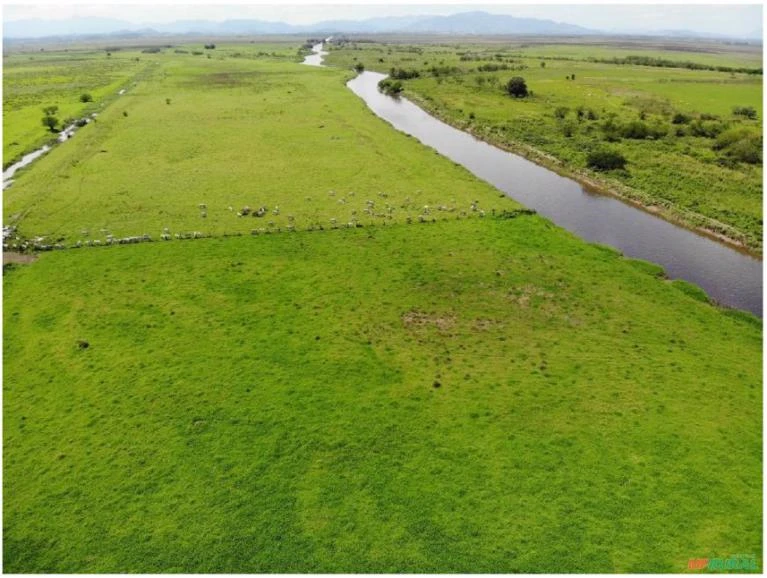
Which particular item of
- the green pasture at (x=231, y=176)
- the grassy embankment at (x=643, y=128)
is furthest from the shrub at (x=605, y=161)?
the green pasture at (x=231, y=176)

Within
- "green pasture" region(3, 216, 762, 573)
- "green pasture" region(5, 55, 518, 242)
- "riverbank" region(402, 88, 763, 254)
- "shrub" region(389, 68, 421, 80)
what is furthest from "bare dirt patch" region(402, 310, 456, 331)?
"shrub" region(389, 68, 421, 80)

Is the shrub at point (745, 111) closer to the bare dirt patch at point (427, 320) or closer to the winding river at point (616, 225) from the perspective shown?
the winding river at point (616, 225)

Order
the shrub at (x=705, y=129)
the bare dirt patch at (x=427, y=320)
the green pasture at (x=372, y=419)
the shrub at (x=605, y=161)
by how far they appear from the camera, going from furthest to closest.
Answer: the shrub at (x=705, y=129) → the shrub at (x=605, y=161) → the bare dirt patch at (x=427, y=320) → the green pasture at (x=372, y=419)

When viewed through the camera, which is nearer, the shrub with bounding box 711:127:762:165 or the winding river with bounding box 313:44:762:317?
the winding river with bounding box 313:44:762:317

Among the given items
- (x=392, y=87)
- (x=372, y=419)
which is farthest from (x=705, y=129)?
(x=372, y=419)

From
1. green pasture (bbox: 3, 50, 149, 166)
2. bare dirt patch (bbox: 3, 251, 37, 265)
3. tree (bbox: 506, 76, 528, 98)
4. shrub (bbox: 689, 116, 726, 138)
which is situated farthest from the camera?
tree (bbox: 506, 76, 528, 98)

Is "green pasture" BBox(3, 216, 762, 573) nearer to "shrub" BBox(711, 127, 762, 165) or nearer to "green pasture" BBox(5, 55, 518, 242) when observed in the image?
"green pasture" BBox(5, 55, 518, 242)
